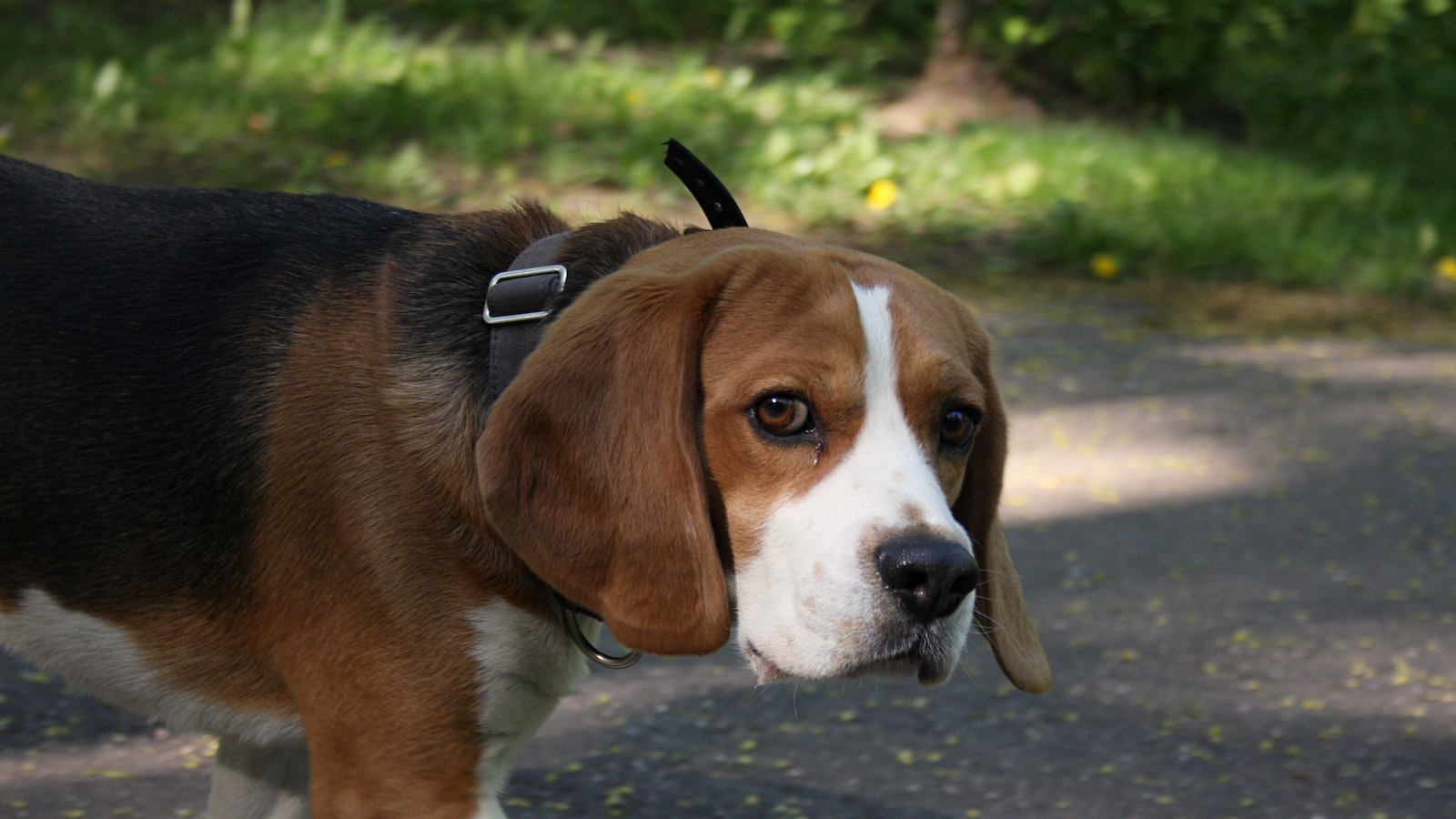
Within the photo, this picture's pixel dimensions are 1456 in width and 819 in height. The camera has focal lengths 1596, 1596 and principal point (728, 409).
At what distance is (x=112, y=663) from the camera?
283cm

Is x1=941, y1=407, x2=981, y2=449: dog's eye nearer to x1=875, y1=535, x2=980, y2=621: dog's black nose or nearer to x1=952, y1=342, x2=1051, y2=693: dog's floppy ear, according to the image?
x1=952, y1=342, x2=1051, y2=693: dog's floppy ear

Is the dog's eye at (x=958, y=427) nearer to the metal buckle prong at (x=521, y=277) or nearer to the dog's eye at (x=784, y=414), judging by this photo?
the dog's eye at (x=784, y=414)

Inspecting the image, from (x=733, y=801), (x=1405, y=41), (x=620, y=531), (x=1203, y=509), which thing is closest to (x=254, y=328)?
(x=620, y=531)

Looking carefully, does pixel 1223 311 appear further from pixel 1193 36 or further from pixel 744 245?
pixel 744 245

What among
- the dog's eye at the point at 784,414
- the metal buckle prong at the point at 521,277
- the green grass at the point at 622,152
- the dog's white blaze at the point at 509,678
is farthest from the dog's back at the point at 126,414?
the green grass at the point at 622,152

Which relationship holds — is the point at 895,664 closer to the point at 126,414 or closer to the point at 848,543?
the point at 848,543

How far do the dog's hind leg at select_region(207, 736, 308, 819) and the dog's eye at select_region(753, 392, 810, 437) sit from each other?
125 cm

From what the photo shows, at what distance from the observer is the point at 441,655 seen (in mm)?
2605

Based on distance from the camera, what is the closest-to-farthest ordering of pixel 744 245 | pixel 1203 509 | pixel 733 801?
pixel 744 245, pixel 733 801, pixel 1203 509

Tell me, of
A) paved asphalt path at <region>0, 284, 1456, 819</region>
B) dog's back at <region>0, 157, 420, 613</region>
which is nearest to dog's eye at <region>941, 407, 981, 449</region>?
paved asphalt path at <region>0, 284, 1456, 819</region>

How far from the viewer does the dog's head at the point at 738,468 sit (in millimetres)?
2500

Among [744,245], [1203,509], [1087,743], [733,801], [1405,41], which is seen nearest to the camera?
[744,245]

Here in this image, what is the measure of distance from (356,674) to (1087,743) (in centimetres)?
217

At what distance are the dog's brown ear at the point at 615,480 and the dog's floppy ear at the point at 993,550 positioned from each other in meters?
0.66
